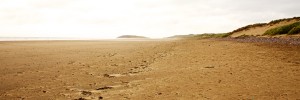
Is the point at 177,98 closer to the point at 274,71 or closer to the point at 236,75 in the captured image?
the point at 236,75

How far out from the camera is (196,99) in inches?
145

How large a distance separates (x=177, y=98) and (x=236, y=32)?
4350 centimetres

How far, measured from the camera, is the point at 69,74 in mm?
6000

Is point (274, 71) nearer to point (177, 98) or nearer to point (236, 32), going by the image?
point (177, 98)

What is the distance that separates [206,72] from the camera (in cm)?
595

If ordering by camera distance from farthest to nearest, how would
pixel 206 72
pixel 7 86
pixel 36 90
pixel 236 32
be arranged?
pixel 236 32
pixel 206 72
pixel 7 86
pixel 36 90

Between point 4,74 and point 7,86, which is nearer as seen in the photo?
point 7,86

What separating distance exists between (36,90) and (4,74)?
213cm

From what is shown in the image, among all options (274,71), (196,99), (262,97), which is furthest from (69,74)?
(274,71)

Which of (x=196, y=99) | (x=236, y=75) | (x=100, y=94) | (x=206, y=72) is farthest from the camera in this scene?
(x=206, y=72)

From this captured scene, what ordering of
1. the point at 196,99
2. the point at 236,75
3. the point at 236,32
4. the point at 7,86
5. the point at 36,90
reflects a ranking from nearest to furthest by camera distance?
the point at 196,99
the point at 36,90
the point at 7,86
the point at 236,75
the point at 236,32

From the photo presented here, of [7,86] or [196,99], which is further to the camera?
[7,86]

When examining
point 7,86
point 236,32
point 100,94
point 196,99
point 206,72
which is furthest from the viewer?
point 236,32

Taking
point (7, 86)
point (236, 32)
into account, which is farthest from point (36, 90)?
point (236, 32)
